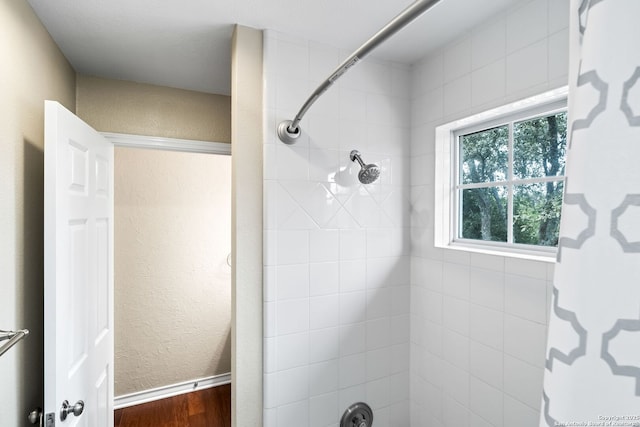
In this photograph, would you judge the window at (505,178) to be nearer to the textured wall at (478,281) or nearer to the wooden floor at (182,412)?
the textured wall at (478,281)

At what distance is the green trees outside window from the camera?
1208mm

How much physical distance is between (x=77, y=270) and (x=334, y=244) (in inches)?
42.5

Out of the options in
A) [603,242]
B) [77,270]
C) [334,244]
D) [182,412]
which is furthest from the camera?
[182,412]

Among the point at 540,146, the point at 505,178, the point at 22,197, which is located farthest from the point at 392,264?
the point at 22,197

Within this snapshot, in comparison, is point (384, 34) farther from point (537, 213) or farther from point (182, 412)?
point (182, 412)

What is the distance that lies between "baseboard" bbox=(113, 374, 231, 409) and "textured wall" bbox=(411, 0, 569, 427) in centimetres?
180

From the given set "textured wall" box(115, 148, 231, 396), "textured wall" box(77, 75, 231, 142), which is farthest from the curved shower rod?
"textured wall" box(115, 148, 231, 396)

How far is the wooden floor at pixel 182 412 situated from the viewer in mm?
2217

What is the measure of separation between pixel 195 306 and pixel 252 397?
1519 millimetres

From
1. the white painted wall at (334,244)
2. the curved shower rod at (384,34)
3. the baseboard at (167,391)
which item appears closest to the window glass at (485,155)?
the white painted wall at (334,244)

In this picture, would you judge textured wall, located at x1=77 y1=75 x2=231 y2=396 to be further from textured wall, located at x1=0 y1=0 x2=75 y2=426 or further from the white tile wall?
the white tile wall

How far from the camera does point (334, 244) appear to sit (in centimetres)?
149

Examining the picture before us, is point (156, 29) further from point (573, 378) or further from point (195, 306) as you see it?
point (195, 306)

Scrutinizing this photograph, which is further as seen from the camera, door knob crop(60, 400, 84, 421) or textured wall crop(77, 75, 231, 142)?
textured wall crop(77, 75, 231, 142)
